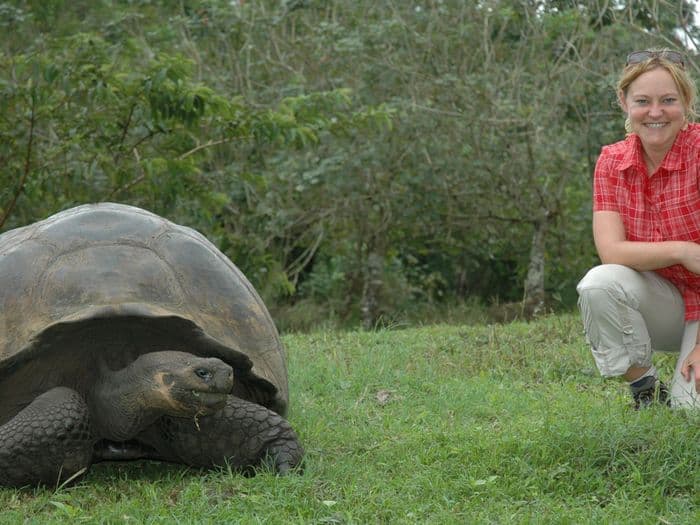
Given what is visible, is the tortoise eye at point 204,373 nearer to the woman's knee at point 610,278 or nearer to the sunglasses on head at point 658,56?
the woman's knee at point 610,278

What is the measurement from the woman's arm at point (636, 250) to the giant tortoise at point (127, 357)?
1069 mm

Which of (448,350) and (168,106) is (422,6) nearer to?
(168,106)

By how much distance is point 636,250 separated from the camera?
3072mm

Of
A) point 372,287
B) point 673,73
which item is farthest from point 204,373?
point 372,287

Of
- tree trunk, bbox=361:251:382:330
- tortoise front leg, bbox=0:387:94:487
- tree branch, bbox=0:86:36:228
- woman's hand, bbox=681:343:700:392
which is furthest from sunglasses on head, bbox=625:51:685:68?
tree trunk, bbox=361:251:382:330

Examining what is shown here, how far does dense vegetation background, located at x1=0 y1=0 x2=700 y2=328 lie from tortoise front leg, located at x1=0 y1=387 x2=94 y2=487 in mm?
3249

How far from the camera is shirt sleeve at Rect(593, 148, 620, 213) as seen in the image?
10.5 feet

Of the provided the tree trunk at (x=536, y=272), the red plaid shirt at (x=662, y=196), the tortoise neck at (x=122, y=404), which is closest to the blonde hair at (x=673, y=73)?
the red plaid shirt at (x=662, y=196)

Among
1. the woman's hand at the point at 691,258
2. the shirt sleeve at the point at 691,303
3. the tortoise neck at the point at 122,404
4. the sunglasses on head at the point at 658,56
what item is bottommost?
the tortoise neck at the point at 122,404

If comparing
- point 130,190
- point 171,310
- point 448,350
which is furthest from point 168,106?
point 171,310

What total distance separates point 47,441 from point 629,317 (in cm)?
172

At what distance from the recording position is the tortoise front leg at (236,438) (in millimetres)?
2902

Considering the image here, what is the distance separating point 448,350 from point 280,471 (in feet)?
7.12

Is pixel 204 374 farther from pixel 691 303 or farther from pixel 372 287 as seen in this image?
pixel 372 287
